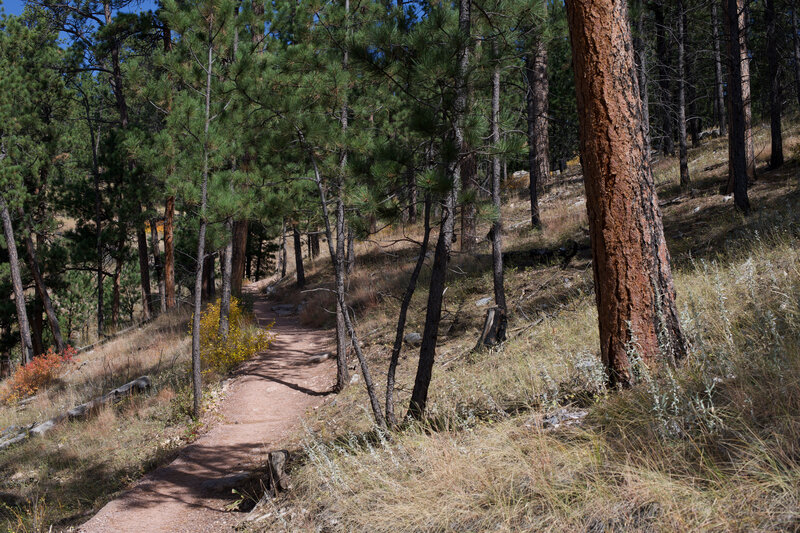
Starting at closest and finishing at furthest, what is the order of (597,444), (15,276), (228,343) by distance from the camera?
(597,444) < (228,343) < (15,276)

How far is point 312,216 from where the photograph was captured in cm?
817

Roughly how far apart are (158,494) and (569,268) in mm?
7673

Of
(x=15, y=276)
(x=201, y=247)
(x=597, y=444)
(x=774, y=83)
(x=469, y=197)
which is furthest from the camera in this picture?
(x=15, y=276)

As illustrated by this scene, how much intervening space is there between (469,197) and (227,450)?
4.75m

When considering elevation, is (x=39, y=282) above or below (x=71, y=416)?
above

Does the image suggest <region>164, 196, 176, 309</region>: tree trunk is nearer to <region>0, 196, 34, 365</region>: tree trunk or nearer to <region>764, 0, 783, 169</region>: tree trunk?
<region>0, 196, 34, 365</region>: tree trunk

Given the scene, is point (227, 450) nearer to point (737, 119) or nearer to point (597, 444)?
point (597, 444)

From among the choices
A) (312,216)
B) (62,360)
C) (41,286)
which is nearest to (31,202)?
(41,286)

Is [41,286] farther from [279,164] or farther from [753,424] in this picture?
[753,424]

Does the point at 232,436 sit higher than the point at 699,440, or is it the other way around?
the point at 699,440

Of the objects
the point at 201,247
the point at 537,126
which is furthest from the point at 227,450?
the point at 537,126

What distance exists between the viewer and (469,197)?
15.7ft

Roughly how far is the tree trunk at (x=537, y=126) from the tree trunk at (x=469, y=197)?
4.24 feet

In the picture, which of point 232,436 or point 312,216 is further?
point 312,216
